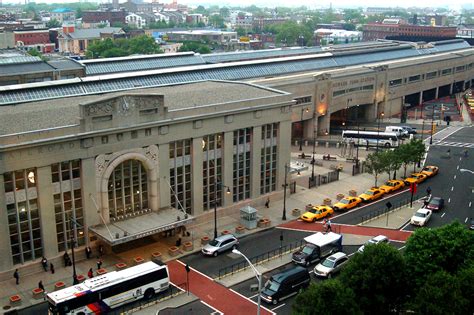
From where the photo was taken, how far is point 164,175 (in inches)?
2244

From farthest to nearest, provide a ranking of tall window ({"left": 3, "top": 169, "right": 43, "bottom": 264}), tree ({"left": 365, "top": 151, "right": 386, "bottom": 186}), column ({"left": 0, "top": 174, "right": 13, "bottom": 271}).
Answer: tree ({"left": 365, "top": 151, "right": 386, "bottom": 186}), tall window ({"left": 3, "top": 169, "right": 43, "bottom": 264}), column ({"left": 0, "top": 174, "right": 13, "bottom": 271})

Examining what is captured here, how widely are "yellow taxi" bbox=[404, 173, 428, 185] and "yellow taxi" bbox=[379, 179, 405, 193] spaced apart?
108cm

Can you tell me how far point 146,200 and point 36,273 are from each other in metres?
12.6

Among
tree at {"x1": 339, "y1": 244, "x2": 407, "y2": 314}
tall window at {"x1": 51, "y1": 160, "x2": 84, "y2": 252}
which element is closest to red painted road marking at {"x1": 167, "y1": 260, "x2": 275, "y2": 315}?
tree at {"x1": 339, "y1": 244, "x2": 407, "y2": 314}

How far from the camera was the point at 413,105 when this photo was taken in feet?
459

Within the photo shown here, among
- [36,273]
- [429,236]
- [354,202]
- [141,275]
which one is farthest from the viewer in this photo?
[354,202]

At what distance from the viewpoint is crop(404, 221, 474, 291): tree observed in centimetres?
3962

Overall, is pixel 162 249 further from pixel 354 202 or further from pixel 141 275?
pixel 354 202

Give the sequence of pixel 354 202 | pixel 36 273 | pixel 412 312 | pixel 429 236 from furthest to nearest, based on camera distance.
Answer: pixel 354 202
pixel 36 273
pixel 429 236
pixel 412 312

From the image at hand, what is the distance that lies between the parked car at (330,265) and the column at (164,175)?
55.0 feet

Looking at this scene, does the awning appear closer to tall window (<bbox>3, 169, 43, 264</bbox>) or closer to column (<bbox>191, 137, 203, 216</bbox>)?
column (<bbox>191, 137, 203, 216</bbox>)


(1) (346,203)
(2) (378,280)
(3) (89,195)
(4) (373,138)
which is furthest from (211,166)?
(4) (373,138)

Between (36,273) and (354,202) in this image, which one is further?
(354,202)

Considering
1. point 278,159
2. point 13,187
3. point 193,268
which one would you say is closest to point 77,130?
point 13,187
